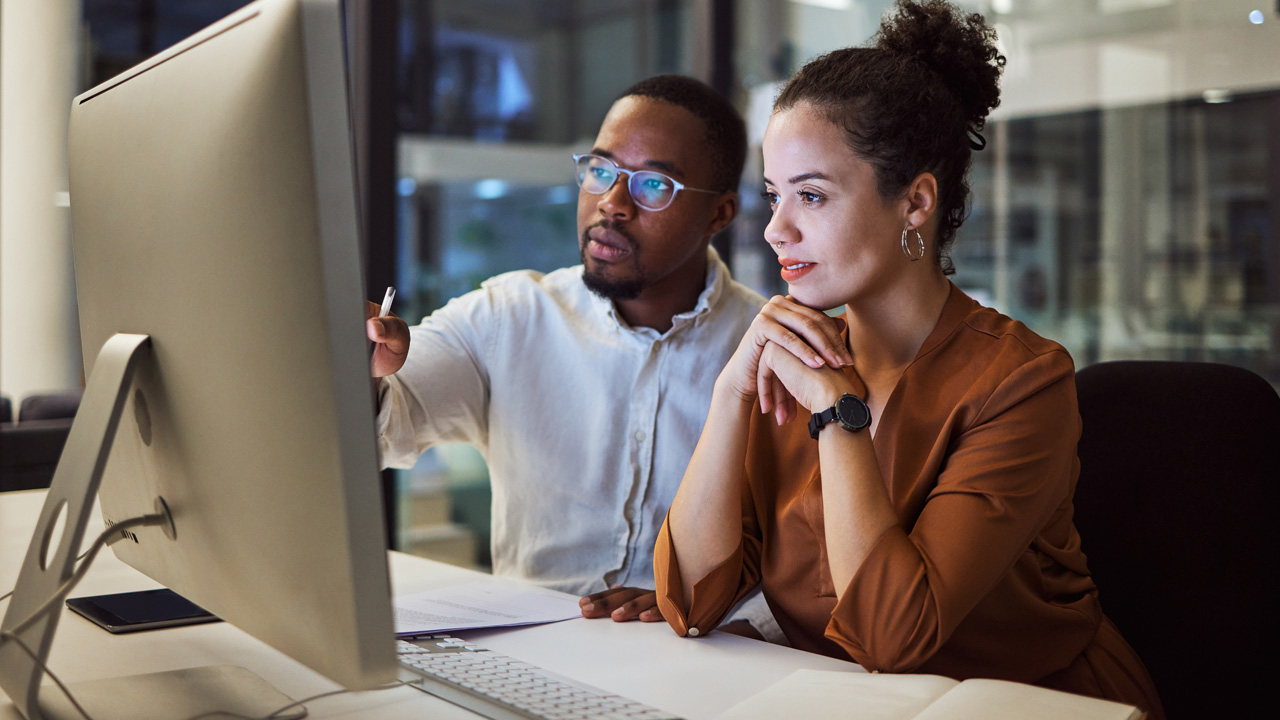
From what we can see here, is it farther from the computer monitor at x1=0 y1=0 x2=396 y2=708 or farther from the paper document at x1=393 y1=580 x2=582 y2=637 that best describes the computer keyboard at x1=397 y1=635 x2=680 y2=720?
the computer monitor at x1=0 y1=0 x2=396 y2=708

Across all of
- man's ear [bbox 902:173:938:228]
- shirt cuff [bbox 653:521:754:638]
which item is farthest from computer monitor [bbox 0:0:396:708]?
man's ear [bbox 902:173:938:228]

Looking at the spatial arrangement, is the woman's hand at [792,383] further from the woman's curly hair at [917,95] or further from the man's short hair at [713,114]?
the man's short hair at [713,114]

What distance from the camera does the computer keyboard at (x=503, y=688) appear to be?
2.88ft

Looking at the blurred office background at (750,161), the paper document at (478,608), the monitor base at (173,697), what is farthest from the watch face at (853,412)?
the blurred office background at (750,161)

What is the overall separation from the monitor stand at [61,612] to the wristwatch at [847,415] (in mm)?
648

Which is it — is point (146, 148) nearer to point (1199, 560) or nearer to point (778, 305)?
point (778, 305)

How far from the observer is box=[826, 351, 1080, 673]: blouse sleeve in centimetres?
109

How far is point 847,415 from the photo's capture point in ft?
3.91

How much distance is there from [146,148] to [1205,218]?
9.11 feet

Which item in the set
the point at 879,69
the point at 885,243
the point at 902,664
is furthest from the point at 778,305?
the point at 902,664

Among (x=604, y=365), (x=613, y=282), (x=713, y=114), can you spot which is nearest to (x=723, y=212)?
(x=713, y=114)

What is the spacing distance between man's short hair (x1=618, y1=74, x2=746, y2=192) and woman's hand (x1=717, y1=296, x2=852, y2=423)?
2.12 ft

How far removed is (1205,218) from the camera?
2.78 meters

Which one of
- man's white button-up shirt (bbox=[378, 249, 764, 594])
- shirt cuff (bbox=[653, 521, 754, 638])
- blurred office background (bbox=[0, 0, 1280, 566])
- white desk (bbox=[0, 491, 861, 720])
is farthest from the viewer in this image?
blurred office background (bbox=[0, 0, 1280, 566])
